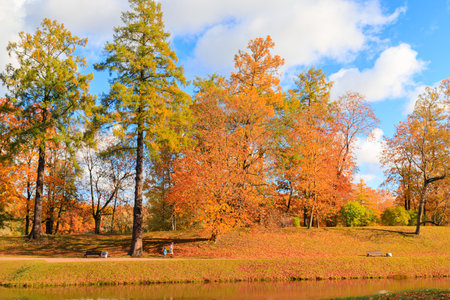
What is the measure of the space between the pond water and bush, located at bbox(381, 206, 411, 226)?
19.9 m

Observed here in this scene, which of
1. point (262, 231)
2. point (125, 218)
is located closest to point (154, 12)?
point (262, 231)

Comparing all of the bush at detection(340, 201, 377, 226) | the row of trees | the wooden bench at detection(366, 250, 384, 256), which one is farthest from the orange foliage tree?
the bush at detection(340, 201, 377, 226)

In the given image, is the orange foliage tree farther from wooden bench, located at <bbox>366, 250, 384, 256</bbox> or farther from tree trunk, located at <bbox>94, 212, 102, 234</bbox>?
tree trunk, located at <bbox>94, 212, 102, 234</bbox>

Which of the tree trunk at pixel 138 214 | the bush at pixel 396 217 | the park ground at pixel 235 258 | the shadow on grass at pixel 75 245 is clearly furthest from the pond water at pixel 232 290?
the bush at pixel 396 217

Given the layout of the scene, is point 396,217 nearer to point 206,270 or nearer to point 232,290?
point 206,270

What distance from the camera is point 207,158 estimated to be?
2748 centimetres

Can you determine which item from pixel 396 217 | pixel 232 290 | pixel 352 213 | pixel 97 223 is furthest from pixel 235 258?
pixel 396 217

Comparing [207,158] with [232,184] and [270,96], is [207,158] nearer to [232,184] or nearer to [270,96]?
[232,184]

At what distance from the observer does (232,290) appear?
1766 cm

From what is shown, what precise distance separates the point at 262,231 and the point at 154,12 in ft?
65.5

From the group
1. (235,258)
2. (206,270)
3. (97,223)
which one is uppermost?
(97,223)

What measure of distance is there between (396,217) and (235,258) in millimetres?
22849

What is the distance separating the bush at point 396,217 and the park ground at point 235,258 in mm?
3492

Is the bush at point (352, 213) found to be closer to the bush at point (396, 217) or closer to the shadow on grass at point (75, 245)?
the bush at point (396, 217)
